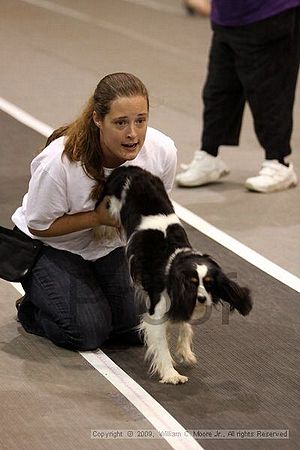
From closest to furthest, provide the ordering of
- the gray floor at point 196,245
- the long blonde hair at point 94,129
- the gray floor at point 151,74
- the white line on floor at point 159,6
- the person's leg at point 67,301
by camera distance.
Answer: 1. the gray floor at point 196,245
2. the long blonde hair at point 94,129
3. the person's leg at point 67,301
4. the gray floor at point 151,74
5. the white line on floor at point 159,6

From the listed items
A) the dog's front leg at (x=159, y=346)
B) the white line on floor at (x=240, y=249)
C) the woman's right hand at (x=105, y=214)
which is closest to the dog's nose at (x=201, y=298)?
the dog's front leg at (x=159, y=346)

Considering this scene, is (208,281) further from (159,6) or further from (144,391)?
(159,6)

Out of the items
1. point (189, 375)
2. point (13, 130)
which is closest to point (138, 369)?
point (189, 375)

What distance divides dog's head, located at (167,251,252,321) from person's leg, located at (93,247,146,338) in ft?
1.62

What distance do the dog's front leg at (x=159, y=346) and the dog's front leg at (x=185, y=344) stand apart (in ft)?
0.27

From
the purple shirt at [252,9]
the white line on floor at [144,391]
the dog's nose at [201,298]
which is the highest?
the purple shirt at [252,9]

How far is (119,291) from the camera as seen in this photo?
11.5 ft

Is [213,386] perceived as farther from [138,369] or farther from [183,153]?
[183,153]

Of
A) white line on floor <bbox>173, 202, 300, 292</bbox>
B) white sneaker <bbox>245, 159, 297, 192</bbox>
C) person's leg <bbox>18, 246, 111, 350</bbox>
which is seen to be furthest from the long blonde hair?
white sneaker <bbox>245, 159, 297, 192</bbox>

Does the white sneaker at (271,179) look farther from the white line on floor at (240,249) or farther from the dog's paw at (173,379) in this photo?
the dog's paw at (173,379)

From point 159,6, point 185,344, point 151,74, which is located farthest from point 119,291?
point 159,6

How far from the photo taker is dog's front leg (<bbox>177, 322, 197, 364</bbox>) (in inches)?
129

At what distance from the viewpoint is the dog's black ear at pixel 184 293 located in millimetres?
2900

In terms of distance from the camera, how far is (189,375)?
3270 mm
